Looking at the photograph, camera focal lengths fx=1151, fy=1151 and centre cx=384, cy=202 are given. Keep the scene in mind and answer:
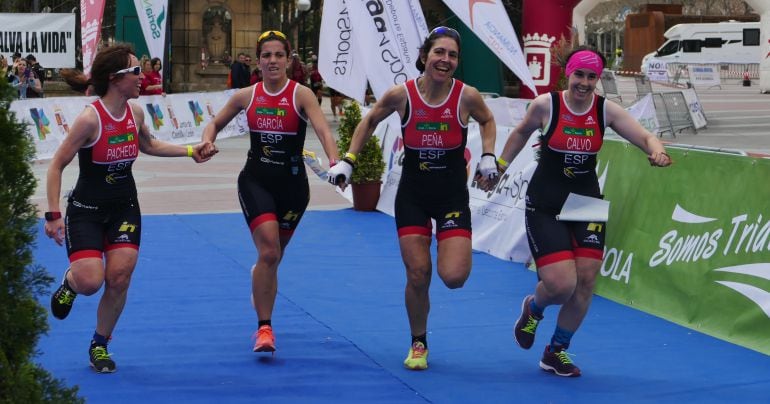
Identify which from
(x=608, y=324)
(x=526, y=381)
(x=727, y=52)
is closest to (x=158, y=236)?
(x=608, y=324)

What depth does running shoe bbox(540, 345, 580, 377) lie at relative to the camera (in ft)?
21.6

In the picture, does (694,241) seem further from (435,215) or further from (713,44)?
(713,44)

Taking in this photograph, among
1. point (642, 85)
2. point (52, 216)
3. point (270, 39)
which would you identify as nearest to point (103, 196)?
point (52, 216)

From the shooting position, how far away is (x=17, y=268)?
364 cm

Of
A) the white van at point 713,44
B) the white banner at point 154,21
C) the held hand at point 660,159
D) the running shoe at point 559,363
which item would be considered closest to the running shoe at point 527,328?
the running shoe at point 559,363

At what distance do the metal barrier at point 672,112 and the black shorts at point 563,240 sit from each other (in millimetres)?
17199

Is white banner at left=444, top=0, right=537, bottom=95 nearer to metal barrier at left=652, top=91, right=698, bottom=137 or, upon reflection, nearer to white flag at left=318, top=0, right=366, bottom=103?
white flag at left=318, top=0, right=366, bottom=103

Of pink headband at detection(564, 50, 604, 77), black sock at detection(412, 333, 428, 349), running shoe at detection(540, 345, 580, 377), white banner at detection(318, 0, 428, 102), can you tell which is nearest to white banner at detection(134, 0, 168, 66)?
white banner at detection(318, 0, 428, 102)

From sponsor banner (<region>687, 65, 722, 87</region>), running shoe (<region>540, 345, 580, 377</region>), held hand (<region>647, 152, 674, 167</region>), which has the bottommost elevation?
running shoe (<region>540, 345, 580, 377</region>)

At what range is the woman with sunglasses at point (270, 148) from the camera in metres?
6.93

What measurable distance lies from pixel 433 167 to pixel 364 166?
6.86 m

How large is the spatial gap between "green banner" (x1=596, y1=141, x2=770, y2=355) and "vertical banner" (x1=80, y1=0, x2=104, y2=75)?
15116 mm

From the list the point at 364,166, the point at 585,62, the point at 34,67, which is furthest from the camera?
the point at 34,67

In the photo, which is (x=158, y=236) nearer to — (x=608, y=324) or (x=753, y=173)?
(x=608, y=324)
